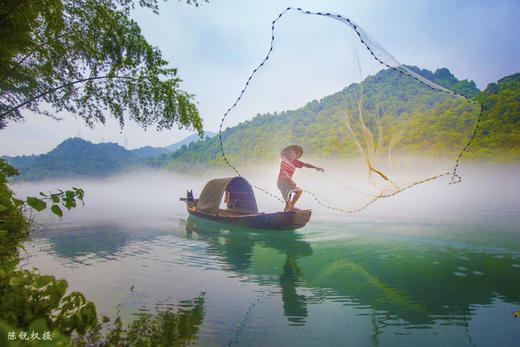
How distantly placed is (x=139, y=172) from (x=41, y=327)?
115 metres

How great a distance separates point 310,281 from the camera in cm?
628

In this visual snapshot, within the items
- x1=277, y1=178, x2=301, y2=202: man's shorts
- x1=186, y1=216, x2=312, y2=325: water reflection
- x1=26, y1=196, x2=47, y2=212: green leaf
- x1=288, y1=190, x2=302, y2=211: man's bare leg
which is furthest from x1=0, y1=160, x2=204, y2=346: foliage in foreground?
x1=288, y1=190, x2=302, y2=211: man's bare leg

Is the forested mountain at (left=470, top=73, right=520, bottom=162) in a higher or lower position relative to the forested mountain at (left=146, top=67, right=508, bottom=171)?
higher

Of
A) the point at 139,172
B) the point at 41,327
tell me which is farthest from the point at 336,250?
the point at 139,172

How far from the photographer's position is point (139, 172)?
106250 millimetres

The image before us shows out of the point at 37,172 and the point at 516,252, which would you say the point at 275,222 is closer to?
the point at 516,252

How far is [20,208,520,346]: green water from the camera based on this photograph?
3984 millimetres

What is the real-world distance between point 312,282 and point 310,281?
0.07 metres

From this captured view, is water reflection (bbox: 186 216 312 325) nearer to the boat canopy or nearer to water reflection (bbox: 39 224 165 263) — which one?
the boat canopy

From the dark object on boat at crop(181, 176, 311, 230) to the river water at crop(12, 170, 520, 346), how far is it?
779 mm

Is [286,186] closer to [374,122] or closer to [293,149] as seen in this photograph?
[293,149]

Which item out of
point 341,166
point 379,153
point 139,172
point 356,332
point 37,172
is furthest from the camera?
point 139,172

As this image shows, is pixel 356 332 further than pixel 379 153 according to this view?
No

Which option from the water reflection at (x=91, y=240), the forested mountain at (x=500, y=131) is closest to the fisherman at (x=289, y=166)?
the water reflection at (x=91, y=240)
